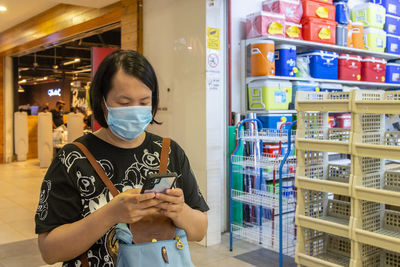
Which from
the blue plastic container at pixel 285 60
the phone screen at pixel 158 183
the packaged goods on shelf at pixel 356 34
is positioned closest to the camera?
the phone screen at pixel 158 183

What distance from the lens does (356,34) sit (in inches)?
237

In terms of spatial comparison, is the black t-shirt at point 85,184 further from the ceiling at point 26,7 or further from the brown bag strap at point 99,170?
the ceiling at point 26,7

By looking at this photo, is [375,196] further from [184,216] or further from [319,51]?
[319,51]

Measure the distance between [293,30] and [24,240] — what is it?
4.11 metres

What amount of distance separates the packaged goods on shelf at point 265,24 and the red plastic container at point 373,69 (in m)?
1.75

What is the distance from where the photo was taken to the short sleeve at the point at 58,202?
133 centimetres

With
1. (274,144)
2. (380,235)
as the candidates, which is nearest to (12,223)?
(274,144)

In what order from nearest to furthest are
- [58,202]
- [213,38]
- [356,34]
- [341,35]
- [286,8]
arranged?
[58,202] → [213,38] → [286,8] → [341,35] → [356,34]

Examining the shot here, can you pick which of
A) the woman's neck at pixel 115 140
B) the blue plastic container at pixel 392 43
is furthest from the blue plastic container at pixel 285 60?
the woman's neck at pixel 115 140

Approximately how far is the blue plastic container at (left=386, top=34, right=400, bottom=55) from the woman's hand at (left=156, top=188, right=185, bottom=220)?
6.27 meters

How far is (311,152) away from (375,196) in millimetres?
702

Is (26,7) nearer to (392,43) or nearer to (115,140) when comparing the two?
(392,43)

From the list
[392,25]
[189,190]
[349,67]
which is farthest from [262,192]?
[392,25]

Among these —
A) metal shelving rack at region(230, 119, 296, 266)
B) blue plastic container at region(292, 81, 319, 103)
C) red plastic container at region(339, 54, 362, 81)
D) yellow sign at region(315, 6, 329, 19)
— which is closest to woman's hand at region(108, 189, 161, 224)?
metal shelving rack at region(230, 119, 296, 266)
